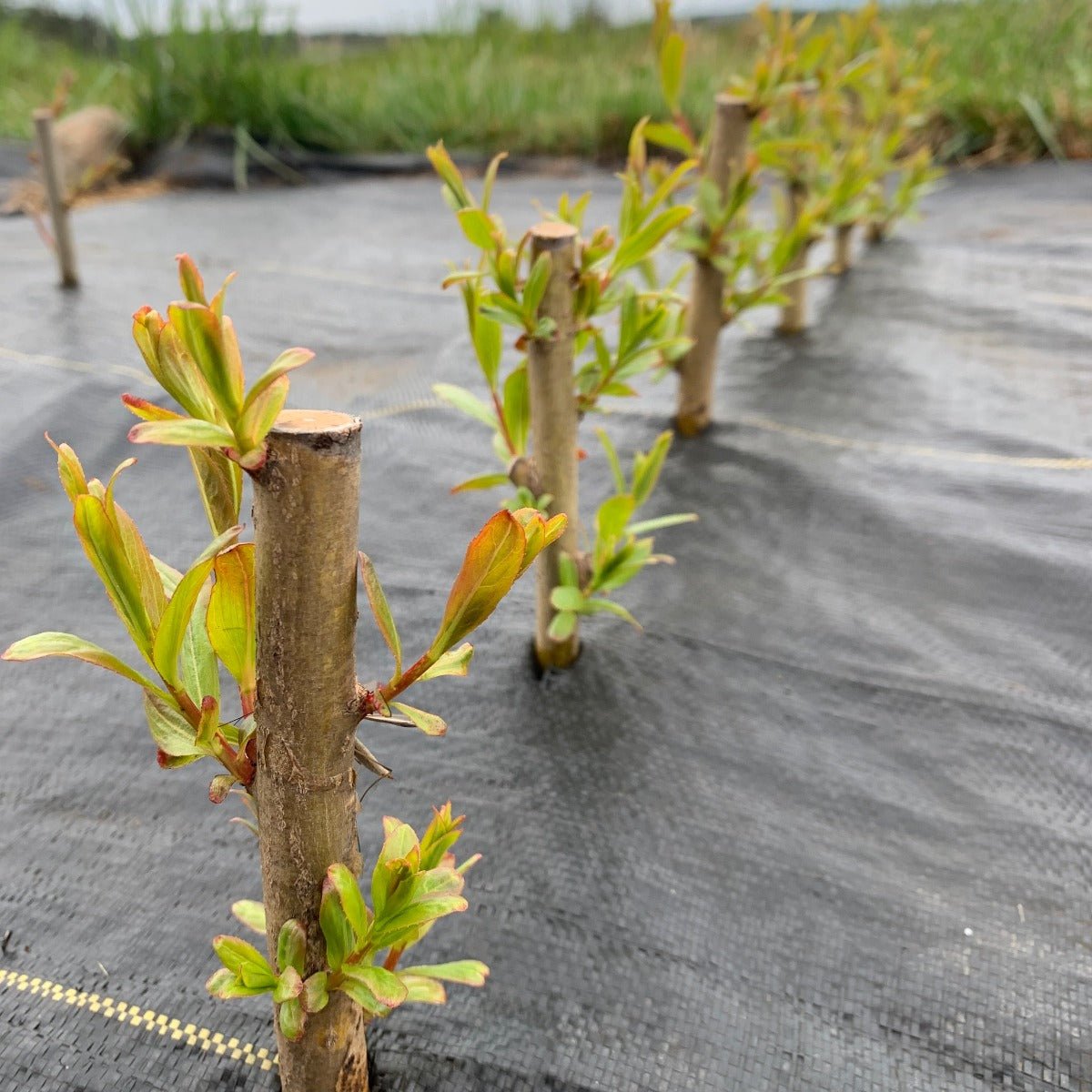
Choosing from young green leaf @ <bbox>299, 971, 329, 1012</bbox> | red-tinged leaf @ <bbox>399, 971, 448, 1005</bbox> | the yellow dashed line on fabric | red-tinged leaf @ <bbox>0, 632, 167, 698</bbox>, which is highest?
red-tinged leaf @ <bbox>0, 632, 167, 698</bbox>

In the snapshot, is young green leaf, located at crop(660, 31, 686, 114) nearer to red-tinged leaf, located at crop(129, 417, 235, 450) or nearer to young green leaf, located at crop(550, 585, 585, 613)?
young green leaf, located at crop(550, 585, 585, 613)

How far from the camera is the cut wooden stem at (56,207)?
213cm

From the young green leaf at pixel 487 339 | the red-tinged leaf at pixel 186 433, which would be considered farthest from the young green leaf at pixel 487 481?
the red-tinged leaf at pixel 186 433

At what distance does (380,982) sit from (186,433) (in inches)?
13.0

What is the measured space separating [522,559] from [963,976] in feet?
1.86

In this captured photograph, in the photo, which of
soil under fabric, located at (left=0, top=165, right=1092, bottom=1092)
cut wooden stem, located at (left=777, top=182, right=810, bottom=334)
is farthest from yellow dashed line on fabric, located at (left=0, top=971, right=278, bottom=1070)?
cut wooden stem, located at (left=777, top=182, right=810, bottom=334)

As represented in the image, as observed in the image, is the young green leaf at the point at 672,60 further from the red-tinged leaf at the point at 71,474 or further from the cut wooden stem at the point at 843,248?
the red-tinged leaf at the point at 71,474

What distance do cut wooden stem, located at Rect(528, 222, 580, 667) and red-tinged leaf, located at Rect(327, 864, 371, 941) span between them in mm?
494

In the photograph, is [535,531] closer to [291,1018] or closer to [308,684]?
[308,684]

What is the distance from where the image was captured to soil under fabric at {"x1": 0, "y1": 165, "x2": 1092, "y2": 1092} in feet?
2.43

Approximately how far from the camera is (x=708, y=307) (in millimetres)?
1593

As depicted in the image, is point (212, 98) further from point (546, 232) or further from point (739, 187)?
point (546, 232)

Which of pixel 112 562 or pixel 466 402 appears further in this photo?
pixel 466 402

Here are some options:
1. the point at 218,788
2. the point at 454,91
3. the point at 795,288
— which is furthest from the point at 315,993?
the point at 454,91
